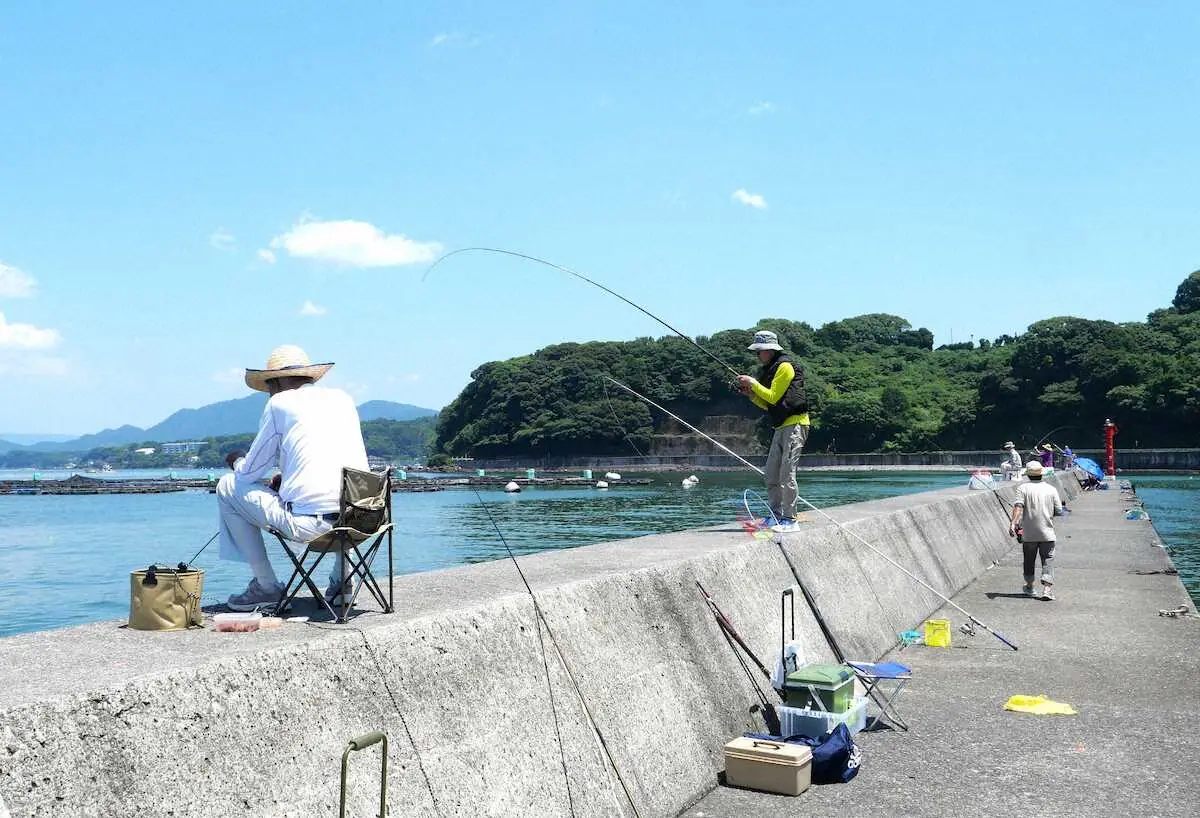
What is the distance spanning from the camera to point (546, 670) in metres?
4.53

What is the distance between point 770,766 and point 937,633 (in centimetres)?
441

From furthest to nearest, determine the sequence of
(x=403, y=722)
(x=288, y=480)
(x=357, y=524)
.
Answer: (x=288, y=480) → (x=357, y=524) → (x=403, y=722)

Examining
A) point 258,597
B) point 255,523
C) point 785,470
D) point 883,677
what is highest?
point 785,470

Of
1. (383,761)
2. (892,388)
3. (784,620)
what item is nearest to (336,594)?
(383,761)

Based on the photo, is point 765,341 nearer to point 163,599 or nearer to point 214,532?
point 163,599

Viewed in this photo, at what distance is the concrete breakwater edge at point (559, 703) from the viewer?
294 centimetres

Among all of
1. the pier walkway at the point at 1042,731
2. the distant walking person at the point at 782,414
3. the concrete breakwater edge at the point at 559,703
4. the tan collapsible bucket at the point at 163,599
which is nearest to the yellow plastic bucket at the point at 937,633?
the pier walkway at the point at 1042,731

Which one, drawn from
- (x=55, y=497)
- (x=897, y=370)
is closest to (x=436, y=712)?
(x=55, y=497)

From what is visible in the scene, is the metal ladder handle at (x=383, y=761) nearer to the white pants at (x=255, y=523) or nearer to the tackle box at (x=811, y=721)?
the white pants at (x=255, y=523)

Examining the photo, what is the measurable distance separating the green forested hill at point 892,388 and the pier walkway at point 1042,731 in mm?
76806

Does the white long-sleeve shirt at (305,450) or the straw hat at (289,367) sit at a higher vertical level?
the straw hat at (289,367)

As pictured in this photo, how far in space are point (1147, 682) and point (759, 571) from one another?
2951 mm

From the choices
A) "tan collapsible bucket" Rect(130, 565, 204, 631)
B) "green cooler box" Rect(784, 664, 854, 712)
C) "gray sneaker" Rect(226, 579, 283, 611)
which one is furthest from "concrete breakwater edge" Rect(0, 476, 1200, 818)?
"gray sneaker" Rect(226, 579, 283, 611)

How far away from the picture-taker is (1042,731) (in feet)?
20.5
